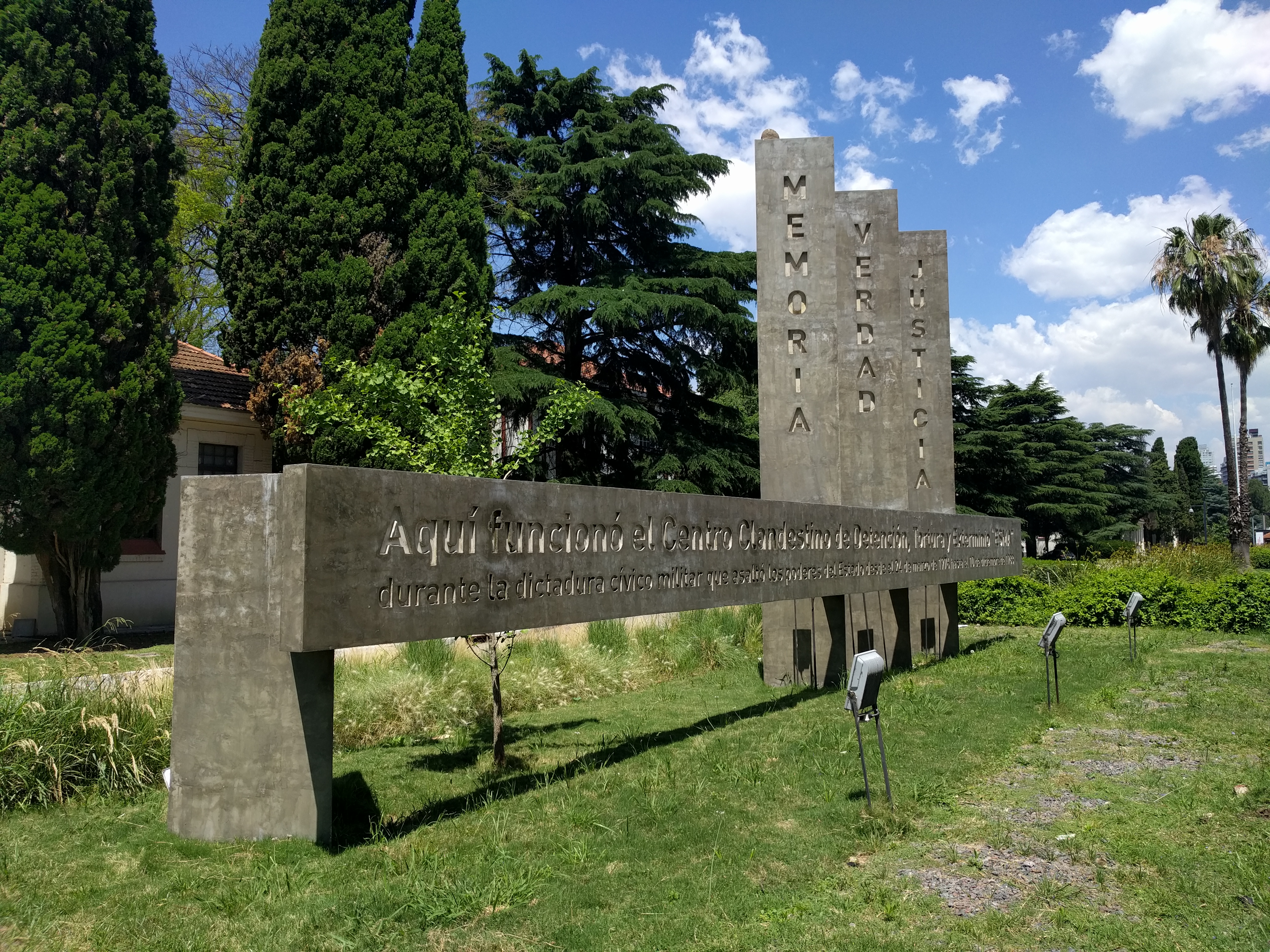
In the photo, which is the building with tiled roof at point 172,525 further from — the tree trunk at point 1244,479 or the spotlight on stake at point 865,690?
the tree trunk at point 1244,479

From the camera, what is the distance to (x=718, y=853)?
202 inches

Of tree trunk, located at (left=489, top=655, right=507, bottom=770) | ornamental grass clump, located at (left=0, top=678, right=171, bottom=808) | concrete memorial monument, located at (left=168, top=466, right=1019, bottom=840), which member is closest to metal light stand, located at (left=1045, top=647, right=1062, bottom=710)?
tree trunk, located at (left=489, top=655, right=507, bottom=770)

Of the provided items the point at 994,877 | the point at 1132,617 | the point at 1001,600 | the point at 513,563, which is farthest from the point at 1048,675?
the point at 1001,600

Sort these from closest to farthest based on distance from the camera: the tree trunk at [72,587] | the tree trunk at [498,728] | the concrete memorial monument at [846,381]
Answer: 1. the tree trunk at [498,728]
2. the concrete memorial monument at [846,381]
3. the tree trunk at [72,587]

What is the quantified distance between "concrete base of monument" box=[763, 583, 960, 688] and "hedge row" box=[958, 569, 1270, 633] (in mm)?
2539

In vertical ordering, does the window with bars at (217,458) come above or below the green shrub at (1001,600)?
above

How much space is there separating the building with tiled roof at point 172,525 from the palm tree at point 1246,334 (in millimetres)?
31629

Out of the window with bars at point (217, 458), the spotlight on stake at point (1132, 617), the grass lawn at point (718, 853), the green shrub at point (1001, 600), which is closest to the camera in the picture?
the grass lawn at point (718, 853)

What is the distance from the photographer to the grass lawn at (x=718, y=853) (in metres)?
4.02

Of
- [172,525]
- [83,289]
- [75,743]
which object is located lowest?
[75,743]

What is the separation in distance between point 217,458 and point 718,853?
60.4 ft

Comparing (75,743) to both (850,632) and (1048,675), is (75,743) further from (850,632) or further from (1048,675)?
(850,632)

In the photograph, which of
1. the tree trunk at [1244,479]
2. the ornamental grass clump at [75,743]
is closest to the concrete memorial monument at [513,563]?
the ornamental grass clump at [75,743]

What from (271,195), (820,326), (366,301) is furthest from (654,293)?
(820,326)
